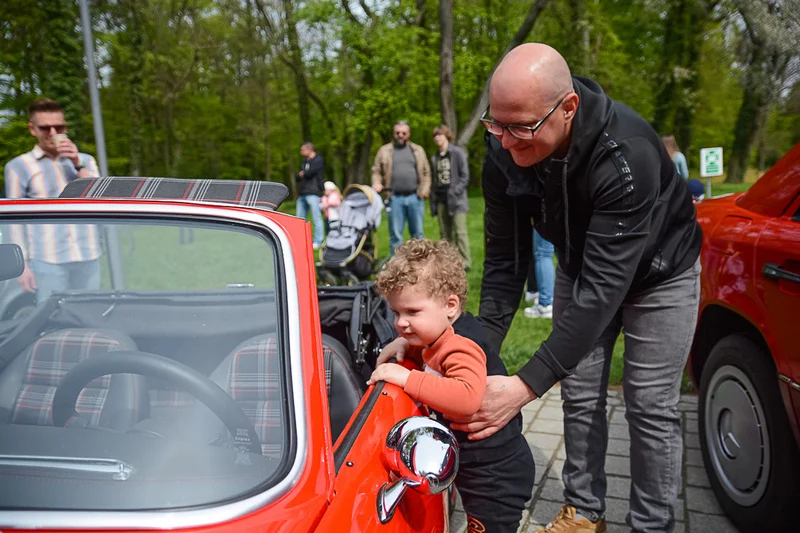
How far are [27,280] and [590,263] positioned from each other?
1.69 m

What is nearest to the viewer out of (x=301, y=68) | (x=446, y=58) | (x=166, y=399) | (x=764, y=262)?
(x=166, y=399)

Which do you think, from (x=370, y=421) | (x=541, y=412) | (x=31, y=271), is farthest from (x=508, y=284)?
(x=541, y=412)

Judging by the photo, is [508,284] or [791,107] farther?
[791,107]

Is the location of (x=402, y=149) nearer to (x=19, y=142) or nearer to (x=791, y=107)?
(x=791, y=107)

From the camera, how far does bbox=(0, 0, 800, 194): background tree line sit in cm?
1633

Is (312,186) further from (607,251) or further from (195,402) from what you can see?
(195,402)

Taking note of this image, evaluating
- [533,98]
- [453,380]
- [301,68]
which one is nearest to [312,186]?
[533,98]

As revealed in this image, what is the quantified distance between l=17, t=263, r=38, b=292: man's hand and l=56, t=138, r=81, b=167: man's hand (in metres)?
2.52

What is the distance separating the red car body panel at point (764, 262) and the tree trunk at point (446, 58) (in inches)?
264

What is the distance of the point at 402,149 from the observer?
8703 mm

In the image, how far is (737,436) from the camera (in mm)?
2697

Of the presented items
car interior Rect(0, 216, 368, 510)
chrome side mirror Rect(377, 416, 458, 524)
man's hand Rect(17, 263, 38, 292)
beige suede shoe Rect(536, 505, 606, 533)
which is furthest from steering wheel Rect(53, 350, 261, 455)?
beige suede shoe Rect(536, 505, 606, 533)

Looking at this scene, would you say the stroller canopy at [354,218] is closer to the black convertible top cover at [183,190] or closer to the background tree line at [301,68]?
the black convertible top cover at [183,190]

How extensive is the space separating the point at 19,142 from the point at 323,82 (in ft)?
45.7
